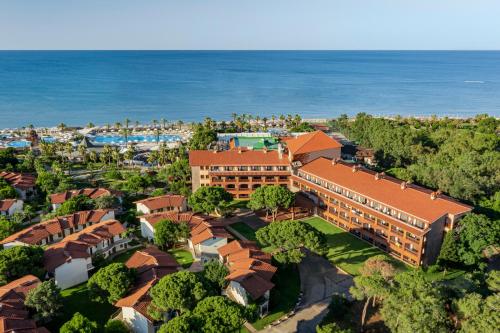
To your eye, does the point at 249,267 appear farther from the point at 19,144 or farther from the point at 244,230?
the point at 19,144

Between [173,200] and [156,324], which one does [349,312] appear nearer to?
[156,324]

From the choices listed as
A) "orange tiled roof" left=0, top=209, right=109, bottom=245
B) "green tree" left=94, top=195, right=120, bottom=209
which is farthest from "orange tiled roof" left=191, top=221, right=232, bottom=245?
"green tree" left=94, top=195, right=120, bottom=209

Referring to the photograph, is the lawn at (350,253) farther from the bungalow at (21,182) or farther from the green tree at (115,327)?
the bungalow at (21,182)

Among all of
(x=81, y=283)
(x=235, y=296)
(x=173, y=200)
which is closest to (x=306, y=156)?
(x=173, y=200)

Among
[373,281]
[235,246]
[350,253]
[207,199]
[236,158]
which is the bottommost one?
[350,253]

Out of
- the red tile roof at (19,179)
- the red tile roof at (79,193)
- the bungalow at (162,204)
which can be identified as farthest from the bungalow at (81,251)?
the red tile roof at (19,179)

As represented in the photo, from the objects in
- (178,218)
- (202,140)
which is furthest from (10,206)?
(202,140)
